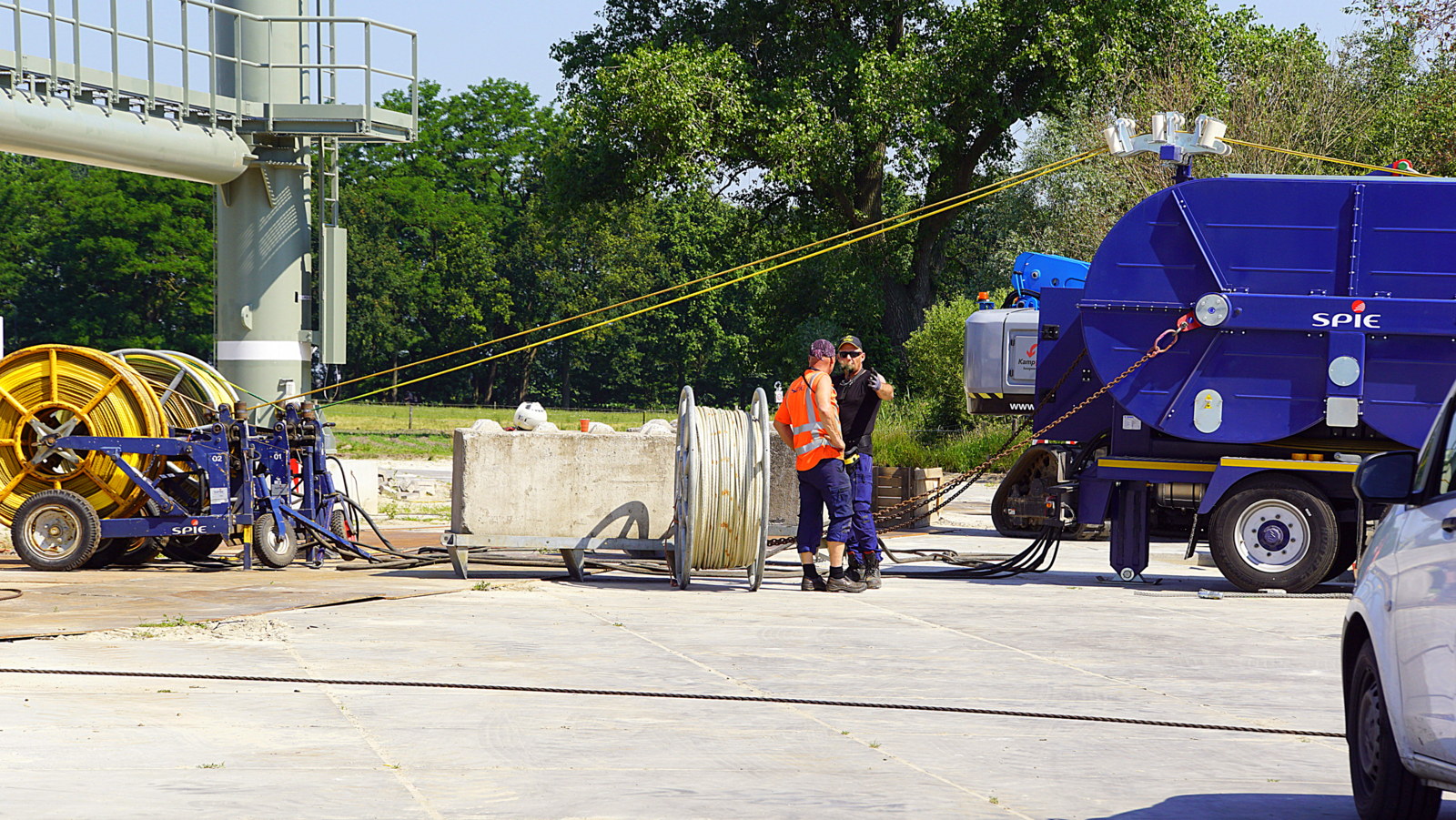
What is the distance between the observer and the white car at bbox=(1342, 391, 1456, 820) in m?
4.87

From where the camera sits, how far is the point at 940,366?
33906 millimetres

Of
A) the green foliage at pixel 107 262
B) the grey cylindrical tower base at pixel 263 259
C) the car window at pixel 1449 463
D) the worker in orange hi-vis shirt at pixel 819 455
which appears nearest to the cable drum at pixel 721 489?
the worker in orange hi-vis shirt at pixel 819 455

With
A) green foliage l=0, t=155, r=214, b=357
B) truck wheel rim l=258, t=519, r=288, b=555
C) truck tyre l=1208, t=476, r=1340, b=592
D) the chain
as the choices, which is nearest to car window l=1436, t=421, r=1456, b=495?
the chain

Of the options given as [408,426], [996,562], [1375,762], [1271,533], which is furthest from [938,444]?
[408,426]

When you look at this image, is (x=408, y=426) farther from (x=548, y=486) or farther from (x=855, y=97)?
(x=548, y=486)

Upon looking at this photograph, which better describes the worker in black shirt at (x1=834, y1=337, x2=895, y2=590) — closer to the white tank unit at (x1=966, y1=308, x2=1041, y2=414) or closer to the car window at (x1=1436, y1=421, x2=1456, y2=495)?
the white tank unit at (x1=966, y1=308, x2=1041, y2=414)

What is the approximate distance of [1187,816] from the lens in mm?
5719

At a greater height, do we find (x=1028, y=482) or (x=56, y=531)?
(x=1028, y=482)

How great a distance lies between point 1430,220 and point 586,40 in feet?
106

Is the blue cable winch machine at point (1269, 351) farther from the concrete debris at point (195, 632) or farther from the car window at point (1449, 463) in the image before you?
the car window at point (1449, 463)

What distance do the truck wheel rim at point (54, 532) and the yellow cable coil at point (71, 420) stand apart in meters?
0.46

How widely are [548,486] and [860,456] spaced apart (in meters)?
2.66

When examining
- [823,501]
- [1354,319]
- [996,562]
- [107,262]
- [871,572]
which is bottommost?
[996,562]

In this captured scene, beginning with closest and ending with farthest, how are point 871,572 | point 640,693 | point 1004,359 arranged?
point 640,693 < point 871,572 < point 1004,359
